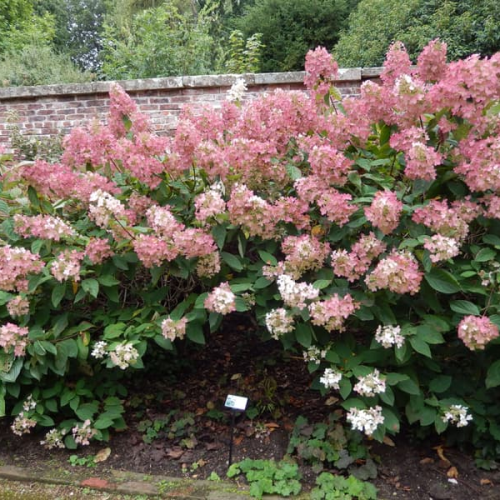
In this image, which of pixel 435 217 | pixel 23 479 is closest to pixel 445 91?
pixel 435 217

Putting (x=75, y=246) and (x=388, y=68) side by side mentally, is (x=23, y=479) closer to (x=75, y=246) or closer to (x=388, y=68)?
(x=75, y=246)

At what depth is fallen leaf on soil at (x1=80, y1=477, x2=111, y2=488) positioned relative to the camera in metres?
2.22

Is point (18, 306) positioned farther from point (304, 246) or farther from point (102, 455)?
point (304, 246)

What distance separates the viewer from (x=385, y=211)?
72.7 inches

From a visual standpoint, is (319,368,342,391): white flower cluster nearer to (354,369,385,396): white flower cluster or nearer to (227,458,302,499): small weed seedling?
(354,369,385,396): white flower cluster

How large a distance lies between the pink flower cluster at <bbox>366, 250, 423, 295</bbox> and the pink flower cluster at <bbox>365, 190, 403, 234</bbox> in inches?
5.1

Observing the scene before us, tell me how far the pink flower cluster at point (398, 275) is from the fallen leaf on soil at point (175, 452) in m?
1.30

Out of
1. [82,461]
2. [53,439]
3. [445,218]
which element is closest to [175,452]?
[82,461]

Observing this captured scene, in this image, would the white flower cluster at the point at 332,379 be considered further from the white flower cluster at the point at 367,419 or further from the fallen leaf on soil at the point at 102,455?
the fallen leaf on soil at the point at 102,455

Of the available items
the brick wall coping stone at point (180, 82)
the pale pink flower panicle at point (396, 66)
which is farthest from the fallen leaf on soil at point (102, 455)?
the brick wall coping stone at point (180, 82)

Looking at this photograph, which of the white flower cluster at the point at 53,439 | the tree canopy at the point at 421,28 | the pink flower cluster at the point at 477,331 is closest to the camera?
the pink flower cluster at the point at 477,331

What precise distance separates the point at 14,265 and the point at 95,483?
1020 millimetres

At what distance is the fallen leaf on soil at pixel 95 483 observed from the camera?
87.5 inches

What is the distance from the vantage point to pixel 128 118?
266cm
